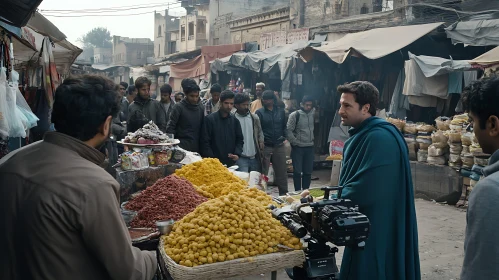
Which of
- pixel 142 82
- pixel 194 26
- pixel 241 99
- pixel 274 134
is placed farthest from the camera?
pixel 194 26

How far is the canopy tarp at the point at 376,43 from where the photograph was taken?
9352mm

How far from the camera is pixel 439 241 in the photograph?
6.09 metres

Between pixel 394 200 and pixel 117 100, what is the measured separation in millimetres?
2145

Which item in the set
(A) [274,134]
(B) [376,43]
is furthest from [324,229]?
(B) [376,43]

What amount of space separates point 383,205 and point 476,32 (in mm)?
7516

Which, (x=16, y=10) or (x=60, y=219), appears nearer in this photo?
(x=60, y=219)

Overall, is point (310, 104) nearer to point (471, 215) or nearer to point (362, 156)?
point (362, 156)

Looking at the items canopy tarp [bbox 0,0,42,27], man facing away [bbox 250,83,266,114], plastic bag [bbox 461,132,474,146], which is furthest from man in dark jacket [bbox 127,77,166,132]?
plastic bag [bbox 461,132,474,146]

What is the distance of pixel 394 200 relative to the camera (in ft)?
10.3

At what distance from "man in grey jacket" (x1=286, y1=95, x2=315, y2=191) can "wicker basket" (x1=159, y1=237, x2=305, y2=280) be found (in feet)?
17.0

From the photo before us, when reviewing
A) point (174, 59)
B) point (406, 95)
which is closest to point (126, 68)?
point (174, 59)

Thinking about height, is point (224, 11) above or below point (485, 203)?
above

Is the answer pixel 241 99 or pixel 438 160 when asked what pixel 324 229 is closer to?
pixel 241 99

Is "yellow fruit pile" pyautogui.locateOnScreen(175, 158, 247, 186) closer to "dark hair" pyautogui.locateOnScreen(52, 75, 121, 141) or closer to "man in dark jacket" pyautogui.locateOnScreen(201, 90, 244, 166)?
"man in dark jacket" pyautogui.locateOnScreen(201, 90, 244, 166)
